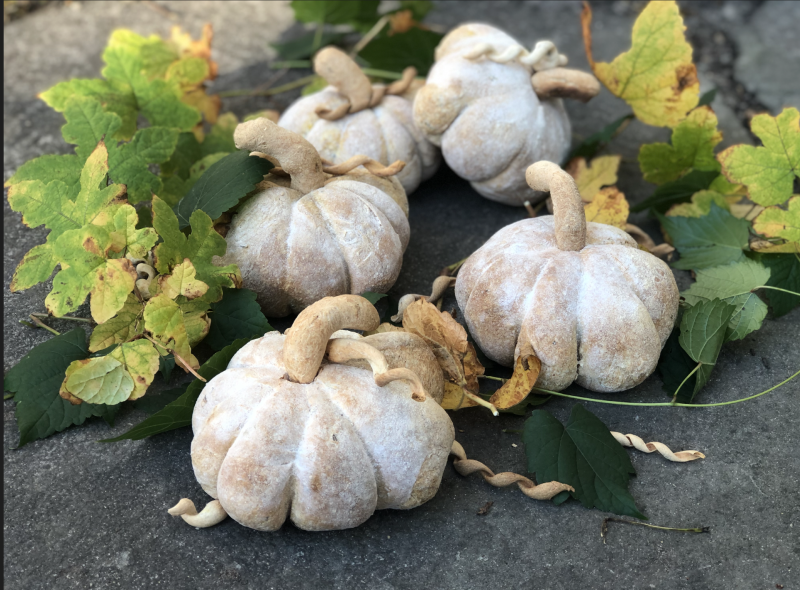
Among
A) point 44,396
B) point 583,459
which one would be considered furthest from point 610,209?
point 44,396

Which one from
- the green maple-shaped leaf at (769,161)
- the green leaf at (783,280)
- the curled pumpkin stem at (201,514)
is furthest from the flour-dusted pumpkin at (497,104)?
the curled pumpkin stem at (201,514)

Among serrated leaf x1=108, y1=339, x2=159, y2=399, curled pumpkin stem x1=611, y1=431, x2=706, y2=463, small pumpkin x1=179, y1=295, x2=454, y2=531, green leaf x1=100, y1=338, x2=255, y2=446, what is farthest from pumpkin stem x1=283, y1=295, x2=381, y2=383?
curled pumpkin stem x1=611, y1=431, x2=706, y2=463

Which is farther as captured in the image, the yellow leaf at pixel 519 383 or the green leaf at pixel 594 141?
the green leaf at pixel 594 141

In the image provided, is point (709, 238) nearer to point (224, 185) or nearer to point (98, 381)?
point (224, 185)

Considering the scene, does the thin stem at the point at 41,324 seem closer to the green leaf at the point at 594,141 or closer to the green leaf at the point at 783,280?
the green leaf at the point at 594,141

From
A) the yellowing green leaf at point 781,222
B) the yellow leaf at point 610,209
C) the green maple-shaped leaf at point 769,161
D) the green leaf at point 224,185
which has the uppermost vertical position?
the green leaf at point 224,185

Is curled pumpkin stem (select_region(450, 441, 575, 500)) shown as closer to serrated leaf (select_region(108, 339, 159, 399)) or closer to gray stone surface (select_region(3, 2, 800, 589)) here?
gray stone surface (select_region(3, 2, 800, 589))

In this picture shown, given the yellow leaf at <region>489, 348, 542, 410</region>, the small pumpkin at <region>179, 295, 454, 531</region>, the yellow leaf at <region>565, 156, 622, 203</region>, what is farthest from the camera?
the yellow leaf at <region>565, 156, 622, 203</region>
